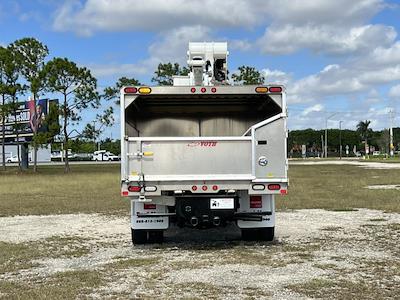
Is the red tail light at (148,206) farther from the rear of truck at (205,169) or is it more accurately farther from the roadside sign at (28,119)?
the roadside sign at (28,119)

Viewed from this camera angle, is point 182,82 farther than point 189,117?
Yes

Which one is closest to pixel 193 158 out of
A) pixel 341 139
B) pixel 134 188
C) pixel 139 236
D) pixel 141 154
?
pixel 141 154

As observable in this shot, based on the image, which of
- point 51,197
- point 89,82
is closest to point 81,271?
point 51,197

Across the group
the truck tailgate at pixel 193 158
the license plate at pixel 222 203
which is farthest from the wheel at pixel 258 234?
the truck tailgate at pixel 193 158

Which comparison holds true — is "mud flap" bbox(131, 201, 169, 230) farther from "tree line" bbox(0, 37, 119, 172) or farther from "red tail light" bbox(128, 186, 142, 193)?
"tree line" bbox(0, 37, 119, 172)

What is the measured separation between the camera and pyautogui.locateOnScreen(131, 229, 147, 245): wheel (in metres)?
10.3

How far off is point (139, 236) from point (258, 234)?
2.15m

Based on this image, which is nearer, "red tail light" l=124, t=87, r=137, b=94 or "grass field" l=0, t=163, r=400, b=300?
"grass field" l=0, t=163, r=400, b=300

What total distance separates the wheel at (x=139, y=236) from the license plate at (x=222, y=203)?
151cm

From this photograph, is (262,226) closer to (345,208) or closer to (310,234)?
(310,234)

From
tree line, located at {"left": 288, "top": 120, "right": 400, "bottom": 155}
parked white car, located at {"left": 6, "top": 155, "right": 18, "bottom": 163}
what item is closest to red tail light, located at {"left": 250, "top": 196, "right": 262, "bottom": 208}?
parked white car, located at {"left": 6, "top": 155, "right": 18, "bottom": 163}

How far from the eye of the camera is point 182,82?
46.8 feet

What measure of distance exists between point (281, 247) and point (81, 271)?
361 cm

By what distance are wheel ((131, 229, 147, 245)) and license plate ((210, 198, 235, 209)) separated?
1.51 metres
